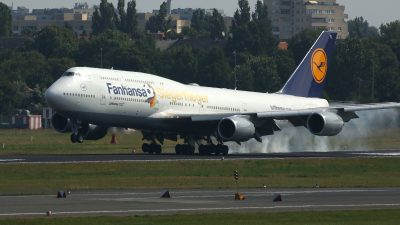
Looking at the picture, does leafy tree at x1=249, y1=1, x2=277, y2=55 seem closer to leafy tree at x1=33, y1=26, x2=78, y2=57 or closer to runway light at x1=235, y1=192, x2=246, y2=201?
leafy tree at x1=33, y1=26, x2=78, y2=57

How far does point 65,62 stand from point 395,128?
71300 millimetres

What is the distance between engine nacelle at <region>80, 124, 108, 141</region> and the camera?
7881 centimetres

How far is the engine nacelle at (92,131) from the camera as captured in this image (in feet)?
259

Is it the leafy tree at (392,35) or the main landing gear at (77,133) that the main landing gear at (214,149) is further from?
the leafy tree at (392,35)

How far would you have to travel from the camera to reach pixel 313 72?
8825cm

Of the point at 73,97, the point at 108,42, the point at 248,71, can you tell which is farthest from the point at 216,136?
the point at 108,42

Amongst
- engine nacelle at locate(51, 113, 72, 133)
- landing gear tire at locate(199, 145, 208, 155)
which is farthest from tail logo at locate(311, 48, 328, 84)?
engine nacelle at locate(51, 113, 72, 133)

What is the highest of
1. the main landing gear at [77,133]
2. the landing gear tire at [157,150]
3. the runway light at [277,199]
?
the runway light at [277,199]

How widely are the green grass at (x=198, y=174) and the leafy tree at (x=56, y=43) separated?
10143 cm

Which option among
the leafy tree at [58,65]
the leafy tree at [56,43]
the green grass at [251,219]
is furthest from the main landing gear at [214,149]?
the leafy tree at [56,43]

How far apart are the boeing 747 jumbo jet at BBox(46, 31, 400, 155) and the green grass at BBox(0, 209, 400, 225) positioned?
109 feet

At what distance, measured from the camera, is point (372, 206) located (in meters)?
45.2

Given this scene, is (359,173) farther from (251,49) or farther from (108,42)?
(251,49)

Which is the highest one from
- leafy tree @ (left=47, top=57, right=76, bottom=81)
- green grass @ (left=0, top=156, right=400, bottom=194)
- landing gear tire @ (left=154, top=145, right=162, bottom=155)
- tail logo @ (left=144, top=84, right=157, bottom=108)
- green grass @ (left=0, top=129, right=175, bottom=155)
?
tail logo @ (left=144, top=84, right=157, bottom=108)
